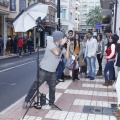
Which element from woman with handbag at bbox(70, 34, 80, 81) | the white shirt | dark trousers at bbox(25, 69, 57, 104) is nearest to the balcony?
woman with handbag at bbox(70, 34, 80, 81)

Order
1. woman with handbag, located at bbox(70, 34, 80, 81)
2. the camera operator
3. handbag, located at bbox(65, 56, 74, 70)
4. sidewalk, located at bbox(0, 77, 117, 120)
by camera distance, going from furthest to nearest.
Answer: woman with handbag, located at bbox(70, 34, 80, 81)
handbag, located at bbox(65, 56, 74, 70)
the camera operator
sidewalk, located at bbox(0, 77, 117, 120)

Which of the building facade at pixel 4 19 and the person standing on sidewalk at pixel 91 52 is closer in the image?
the person standing on sidewalk at pixel 91 52

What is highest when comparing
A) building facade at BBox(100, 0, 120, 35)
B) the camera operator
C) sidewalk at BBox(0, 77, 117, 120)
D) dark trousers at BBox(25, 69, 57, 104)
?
building facade at BBox(100, 0, 120, 35)

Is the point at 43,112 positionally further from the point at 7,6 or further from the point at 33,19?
the point at 7,6

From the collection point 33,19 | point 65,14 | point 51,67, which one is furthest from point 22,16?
point 65,14

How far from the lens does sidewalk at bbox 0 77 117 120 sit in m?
5.69

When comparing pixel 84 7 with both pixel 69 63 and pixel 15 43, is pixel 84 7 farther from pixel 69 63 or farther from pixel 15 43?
pixel 69 63

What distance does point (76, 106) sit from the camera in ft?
21.3

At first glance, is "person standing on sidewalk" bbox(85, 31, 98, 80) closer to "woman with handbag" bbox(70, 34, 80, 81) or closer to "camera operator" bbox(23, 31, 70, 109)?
"woman with handbag" bbox(70, 34, 80, 81)

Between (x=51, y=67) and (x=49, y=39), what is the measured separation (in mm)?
593

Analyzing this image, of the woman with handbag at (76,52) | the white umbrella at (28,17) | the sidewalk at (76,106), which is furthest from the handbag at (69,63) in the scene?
the white umbrella at (28,17)

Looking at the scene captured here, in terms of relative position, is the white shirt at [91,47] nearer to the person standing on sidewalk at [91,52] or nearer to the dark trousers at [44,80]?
the person standing on sidewalk at [91,52]

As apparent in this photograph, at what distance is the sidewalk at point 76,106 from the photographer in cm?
569

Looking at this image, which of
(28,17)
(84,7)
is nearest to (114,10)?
(28,17)
